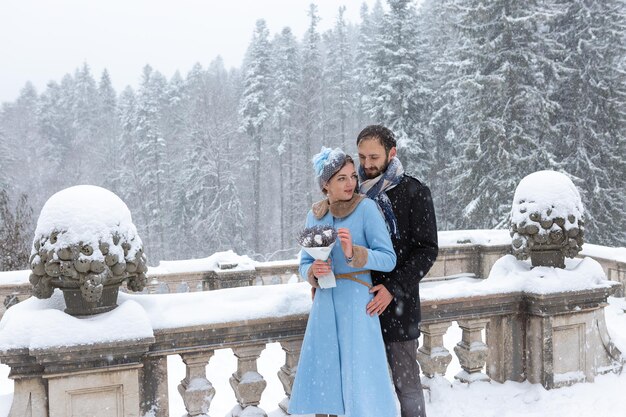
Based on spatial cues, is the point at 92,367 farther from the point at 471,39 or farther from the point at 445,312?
the point at 471,39

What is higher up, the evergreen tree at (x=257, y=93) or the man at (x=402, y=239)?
the evergreen tree at (x=257, y=93)

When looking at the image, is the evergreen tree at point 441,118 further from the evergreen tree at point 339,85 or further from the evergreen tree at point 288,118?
the evergreen tree at point 288,118

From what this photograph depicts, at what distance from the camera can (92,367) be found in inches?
124

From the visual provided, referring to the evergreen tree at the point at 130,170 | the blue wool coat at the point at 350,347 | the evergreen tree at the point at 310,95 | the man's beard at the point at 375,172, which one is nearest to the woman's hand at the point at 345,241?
the blue wool coat at the point at 350,347

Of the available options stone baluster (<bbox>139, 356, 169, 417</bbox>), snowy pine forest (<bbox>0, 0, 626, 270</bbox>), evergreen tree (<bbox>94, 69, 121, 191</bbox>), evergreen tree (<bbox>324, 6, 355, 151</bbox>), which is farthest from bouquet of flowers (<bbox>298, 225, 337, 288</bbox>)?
evergreen tree (<bbox>94, 69, 121, 191</bbox>)

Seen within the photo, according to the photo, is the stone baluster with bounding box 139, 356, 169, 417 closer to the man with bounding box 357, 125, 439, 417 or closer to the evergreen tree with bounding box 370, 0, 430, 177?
the man with bounding box 357, 125, 439, 417

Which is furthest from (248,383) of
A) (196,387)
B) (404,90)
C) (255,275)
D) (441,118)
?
(441,118)

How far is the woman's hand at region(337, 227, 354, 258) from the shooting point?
9.60 ft

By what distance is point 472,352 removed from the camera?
4.30 m

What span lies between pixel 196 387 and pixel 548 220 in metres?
2.93

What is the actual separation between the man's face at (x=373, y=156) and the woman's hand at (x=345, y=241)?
1.81ft

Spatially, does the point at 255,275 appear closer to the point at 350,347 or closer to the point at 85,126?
the point at 350,347

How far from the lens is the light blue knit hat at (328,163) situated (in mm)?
3025

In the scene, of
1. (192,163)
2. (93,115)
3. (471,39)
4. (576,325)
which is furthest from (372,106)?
(93,115)
